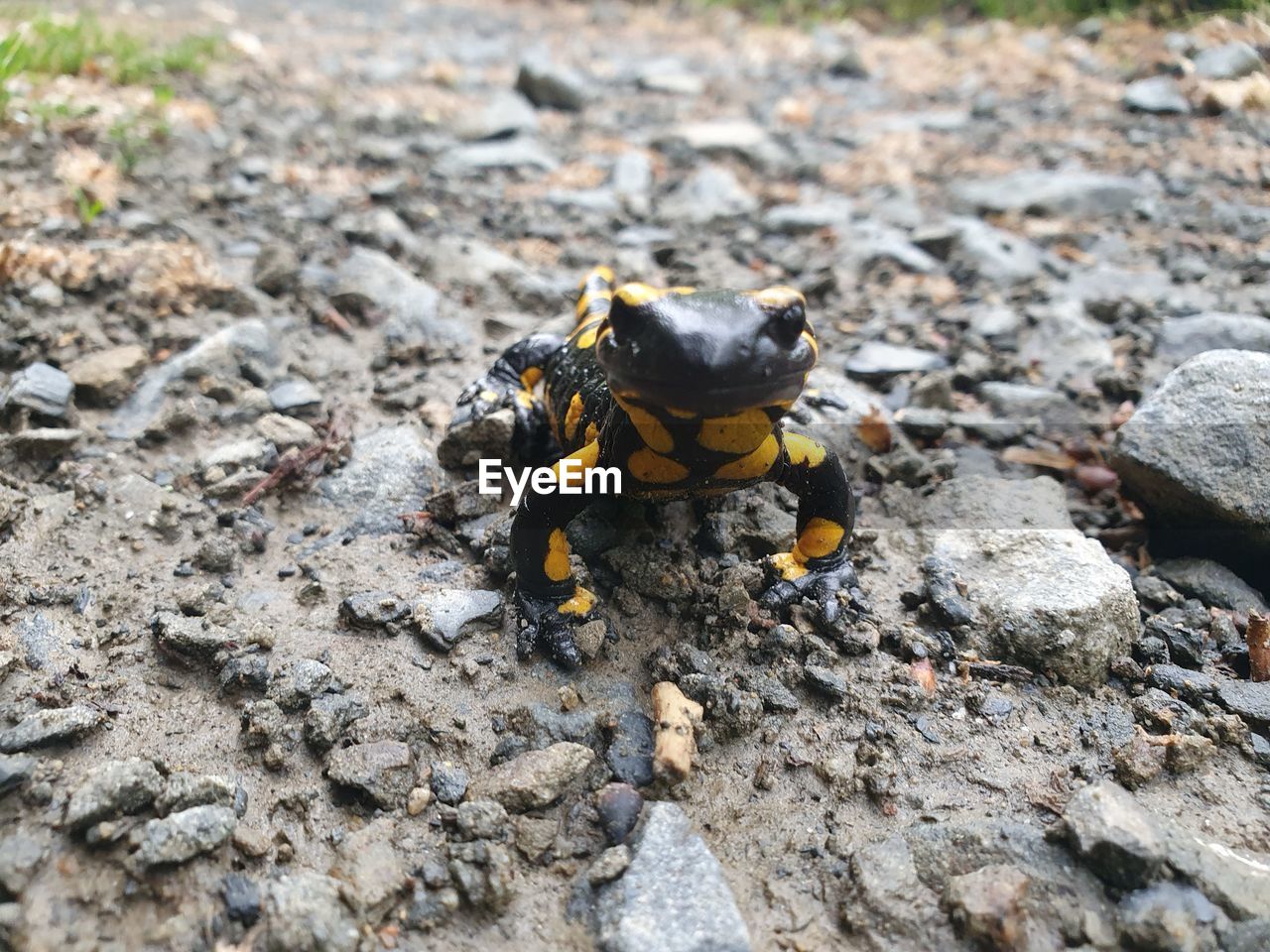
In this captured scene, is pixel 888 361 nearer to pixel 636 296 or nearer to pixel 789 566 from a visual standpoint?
pixel 789 566

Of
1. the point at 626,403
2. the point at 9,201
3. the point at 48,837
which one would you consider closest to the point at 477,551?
the point at 626,403

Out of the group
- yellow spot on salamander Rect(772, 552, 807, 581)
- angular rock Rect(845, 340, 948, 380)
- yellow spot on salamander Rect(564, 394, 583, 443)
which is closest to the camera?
yellow spot on salamander Rect(772, 552, 807, 581)

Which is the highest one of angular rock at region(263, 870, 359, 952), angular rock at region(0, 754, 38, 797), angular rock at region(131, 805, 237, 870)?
angular rock at region(0, 754, 38, 797)

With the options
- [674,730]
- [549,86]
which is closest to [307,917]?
[674,730]

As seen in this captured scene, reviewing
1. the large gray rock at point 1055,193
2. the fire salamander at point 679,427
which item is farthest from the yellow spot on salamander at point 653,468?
the large gray rock at point 1055,193

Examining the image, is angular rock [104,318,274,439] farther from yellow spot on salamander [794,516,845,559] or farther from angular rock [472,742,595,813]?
yellow spot on salamander [794,516,845,559]

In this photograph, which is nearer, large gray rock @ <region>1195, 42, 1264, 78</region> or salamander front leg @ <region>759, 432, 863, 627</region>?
salamander front leg @ <region>759, 432, 863, 627</region>

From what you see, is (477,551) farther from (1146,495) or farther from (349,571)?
(1146,495)

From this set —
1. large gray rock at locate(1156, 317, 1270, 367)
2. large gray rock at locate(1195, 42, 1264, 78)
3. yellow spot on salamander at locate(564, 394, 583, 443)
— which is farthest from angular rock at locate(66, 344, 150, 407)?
large gray rock at locate(1195, 42, 1264, 78)
